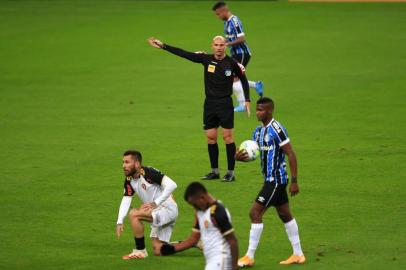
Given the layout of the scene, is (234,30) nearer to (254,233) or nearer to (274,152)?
(274,152)

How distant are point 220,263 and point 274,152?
2.48 meters

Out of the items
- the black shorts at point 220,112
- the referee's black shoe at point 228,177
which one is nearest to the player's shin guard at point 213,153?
the referee's black shoe at point 228,177

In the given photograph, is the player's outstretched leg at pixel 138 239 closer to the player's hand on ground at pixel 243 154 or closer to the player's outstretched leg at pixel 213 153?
the player's hand on ground at pixel 243 154

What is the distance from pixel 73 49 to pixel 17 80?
5.37m

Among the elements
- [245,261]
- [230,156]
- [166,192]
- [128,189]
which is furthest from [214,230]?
[230,156]

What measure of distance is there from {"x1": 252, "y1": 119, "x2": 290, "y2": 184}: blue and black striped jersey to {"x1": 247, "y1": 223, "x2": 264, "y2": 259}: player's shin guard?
0.64m

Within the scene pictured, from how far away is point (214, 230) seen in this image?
11320 mm

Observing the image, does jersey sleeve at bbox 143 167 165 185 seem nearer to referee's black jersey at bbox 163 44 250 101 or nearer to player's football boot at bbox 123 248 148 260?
player's football boot at bbox 123 248 148 260

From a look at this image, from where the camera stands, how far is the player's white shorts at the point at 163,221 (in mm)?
13812

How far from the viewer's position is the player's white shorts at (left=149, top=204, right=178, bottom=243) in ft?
45.3

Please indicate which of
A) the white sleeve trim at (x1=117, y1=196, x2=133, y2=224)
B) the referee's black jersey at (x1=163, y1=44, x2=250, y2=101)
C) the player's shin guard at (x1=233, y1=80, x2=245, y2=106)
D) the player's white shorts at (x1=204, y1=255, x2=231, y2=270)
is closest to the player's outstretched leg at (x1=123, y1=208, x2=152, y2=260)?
the white sleeve trim at (x1=117, y1=196, x2=133, y2=224)

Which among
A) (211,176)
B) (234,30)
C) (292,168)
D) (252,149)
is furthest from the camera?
(234,30)

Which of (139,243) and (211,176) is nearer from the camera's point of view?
(139,243)

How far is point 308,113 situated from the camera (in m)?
24.5
